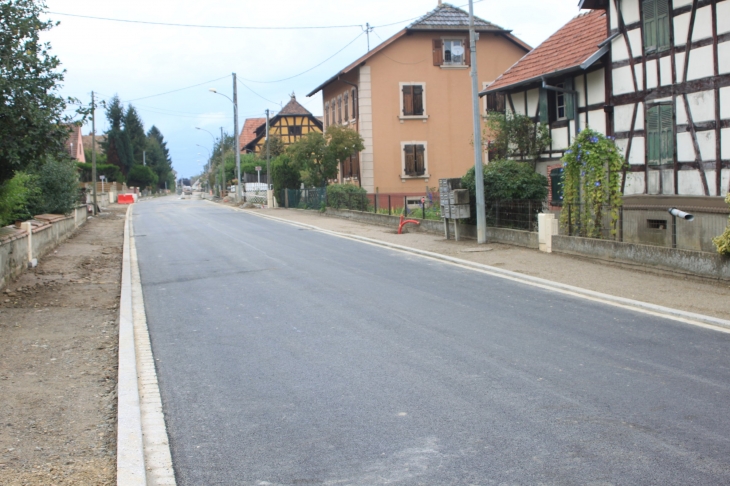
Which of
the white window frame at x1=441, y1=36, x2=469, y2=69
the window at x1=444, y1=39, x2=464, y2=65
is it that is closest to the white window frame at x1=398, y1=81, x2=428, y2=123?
the white window frame at x1=441, y1=36, x2=469, y2=69

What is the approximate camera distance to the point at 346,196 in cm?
3450

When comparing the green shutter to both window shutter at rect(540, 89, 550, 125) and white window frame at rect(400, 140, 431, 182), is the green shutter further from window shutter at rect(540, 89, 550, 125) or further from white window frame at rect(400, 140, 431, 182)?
white window frame at rect(400, 140, 431, 182)

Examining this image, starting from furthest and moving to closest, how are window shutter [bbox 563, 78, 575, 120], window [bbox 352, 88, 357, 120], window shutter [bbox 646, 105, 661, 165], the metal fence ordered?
window [bbox 352, 88, 357, 120]
window shutter [bbox 563, 78, 575, 120]
window shutter [bbox 646, 105, 661, 165]
the metal fence

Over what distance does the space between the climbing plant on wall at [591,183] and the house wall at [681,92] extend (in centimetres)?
226

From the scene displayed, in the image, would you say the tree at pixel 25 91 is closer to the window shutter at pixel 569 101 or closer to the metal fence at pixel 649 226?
the metal fence at pixel 649 226

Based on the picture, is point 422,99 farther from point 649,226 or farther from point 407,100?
point 649,226

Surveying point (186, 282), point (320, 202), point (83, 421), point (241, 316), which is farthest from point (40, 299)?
point (320, 202)

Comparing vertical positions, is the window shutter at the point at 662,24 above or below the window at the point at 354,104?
below

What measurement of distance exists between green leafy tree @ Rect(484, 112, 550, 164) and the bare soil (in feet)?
48.0

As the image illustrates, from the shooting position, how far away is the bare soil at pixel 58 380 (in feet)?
16.1

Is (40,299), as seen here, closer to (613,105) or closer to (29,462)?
(29,462)

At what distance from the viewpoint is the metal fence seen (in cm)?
1402

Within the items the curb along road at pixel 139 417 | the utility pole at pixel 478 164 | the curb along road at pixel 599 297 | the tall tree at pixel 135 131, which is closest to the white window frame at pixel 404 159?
the utility pole at pixel 478 164

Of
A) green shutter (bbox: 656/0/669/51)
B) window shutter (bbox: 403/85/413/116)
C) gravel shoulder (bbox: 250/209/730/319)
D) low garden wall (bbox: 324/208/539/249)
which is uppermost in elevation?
window shutter (bbox: 403/85/413/116)
